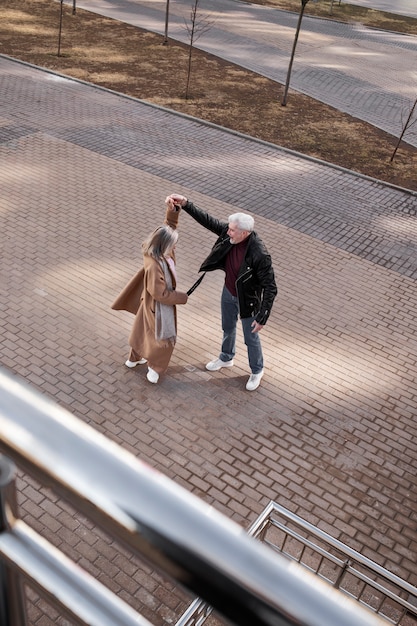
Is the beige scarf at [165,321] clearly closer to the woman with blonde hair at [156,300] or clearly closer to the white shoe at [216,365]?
the woman with blonde hair at [156,300]

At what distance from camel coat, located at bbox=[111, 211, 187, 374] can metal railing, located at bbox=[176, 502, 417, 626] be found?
208 cm

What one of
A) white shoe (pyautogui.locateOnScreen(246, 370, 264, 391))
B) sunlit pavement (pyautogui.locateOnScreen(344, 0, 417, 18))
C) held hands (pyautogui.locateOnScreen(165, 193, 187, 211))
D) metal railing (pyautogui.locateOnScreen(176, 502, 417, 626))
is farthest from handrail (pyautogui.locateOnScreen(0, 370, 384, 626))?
sunlit pavement (pyautogui.locateOnScreen(344, 0, 417, 18))

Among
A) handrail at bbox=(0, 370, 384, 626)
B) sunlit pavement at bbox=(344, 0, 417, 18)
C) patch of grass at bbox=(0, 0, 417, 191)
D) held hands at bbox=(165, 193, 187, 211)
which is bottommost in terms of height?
patch of grass at bbox=(0, 0, 417, 191)

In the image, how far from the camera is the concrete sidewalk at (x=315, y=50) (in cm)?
1816

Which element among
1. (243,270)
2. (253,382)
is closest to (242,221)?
(243,270)

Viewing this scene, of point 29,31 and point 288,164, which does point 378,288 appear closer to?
point 288,164

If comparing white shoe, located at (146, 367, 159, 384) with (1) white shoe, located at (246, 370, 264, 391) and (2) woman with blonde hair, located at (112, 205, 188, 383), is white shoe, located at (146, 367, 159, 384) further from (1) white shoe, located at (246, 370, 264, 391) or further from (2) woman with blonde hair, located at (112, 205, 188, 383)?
(1) white shoe, located at (246, 370, 264, 391)

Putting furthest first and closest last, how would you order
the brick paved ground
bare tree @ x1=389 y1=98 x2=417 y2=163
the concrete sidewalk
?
1. the concrete sidewalk
2. bare tree @ x1=389 y1=98 x2=417 y2=163
3. the brick paved ground

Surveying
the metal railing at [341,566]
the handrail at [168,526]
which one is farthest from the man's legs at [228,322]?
the handrail at [168,526]

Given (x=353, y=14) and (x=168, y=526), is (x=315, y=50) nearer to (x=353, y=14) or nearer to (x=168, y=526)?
(x=353, y=14)

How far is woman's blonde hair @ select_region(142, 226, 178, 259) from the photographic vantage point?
5953 millimetres

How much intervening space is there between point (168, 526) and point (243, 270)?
5.60 metres

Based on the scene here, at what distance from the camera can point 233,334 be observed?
6.98 meters

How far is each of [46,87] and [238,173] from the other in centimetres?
652
